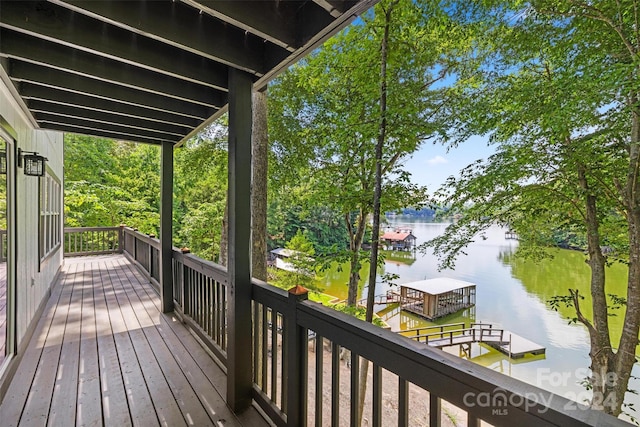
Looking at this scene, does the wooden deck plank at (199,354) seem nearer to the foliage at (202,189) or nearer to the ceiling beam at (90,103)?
the ceiling beam at (90,103)

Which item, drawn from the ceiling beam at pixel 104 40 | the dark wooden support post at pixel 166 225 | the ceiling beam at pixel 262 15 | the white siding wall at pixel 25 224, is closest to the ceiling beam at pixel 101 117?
the white siding wall at pixel 25 224

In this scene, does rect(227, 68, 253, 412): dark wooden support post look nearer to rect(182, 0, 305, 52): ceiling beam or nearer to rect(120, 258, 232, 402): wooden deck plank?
rect(120, 258, 232, 402): wooden deck plank

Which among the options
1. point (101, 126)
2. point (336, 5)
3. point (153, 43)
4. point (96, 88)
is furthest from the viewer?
point (101, 126)

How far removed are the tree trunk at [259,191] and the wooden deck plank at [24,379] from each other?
9.33 ft

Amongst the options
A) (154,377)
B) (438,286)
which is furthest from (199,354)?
(438,286)

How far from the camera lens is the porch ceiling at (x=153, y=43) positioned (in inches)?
61.5

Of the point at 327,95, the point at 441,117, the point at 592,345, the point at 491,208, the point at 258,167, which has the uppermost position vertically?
the point at 327,95

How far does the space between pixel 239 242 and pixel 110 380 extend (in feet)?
6.02

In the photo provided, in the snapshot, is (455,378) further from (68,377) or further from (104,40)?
(68,377)

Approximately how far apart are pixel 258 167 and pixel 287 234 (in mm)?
15411

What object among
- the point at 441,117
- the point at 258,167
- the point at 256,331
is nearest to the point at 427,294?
the point at 441,117

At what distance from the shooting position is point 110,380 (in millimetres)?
2613

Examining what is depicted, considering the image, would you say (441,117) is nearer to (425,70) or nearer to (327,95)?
(425,70)

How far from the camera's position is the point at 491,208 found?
20.2ft
